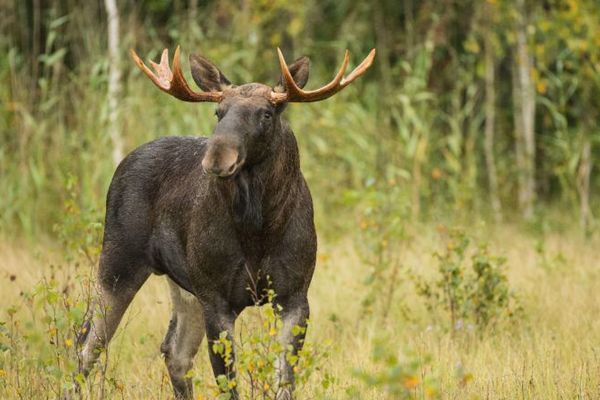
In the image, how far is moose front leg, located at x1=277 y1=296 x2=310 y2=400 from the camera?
4.91 m

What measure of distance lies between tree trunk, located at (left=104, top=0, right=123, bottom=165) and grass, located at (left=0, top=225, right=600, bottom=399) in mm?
1216

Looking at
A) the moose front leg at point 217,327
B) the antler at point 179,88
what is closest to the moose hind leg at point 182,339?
the moose front leg at point 217,327

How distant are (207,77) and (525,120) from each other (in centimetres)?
738

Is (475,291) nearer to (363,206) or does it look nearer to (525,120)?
(363,206)

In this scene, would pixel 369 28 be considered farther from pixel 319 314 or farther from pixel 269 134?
pixel 269 134

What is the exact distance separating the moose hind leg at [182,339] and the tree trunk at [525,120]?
20.9 feet

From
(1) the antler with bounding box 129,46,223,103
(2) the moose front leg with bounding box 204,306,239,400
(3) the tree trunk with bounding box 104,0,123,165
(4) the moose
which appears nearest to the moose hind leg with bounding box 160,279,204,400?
(4) the moose

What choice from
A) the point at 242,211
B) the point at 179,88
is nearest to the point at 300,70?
the point at 179,88

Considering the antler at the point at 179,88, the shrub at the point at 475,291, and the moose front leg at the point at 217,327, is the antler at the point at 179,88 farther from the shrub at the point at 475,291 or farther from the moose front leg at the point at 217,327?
the shrub at the point at 475,291

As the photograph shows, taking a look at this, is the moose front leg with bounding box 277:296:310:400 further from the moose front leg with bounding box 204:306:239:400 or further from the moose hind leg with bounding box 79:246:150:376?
the moose hind leg with bounding box 79:246:150:376

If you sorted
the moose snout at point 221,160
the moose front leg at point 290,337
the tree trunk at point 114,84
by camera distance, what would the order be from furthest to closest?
the tree trunk at point 114,84, the moose front leg at point 290,337, the moose snout at point 221,160

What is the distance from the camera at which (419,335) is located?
6961 millimetres

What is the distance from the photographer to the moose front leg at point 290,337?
16.1 ft

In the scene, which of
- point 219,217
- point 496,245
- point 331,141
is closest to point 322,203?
point 331,141
